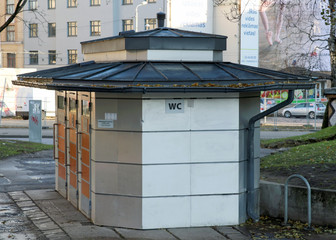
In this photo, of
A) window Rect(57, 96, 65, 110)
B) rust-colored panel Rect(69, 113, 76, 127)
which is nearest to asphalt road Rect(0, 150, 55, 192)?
window Rect(57, 96, 65, 110)

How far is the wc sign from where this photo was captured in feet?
33.6

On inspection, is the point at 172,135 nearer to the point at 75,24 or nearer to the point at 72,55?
the point at 72,55

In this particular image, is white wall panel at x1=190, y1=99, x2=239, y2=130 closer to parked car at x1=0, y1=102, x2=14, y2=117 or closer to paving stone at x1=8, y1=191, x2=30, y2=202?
paving stone at x1=8, y1=191, x2=30, y2=202

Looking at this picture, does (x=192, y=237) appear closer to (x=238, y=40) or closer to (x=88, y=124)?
(x=88, y=124)

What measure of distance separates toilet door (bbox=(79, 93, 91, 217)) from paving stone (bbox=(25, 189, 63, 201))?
74.3 inches

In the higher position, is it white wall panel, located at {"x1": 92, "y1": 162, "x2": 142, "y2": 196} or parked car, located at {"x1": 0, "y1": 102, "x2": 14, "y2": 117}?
parked car, located at {"x1": 0, "y1": 102, "x2": 14, "y2": 117}

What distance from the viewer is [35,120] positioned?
2628 centimetres

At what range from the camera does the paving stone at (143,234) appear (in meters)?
9.82

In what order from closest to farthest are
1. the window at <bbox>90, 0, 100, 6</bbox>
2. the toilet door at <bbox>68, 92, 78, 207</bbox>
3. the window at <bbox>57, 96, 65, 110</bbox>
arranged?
the toilet door at <bbox>68, 92, 78, 207</bbox>, the window at <bbox>57, 96, 65, 110</bbox>, the window at <bbox>90, 0, 100, 6</bbox>

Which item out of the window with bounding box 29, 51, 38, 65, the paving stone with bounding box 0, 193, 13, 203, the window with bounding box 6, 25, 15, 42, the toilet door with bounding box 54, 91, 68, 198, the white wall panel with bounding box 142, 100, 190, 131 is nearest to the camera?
the white wall panel with bounding box 142, 100, 190, 131

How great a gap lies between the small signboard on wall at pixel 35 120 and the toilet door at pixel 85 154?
48.6 feet

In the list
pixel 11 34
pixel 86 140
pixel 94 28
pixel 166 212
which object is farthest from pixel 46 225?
pixel 11 34

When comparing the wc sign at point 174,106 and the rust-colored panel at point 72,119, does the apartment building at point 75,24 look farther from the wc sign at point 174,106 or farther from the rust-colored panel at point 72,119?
the wc sign at point 174,106

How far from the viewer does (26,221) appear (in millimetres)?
11000
